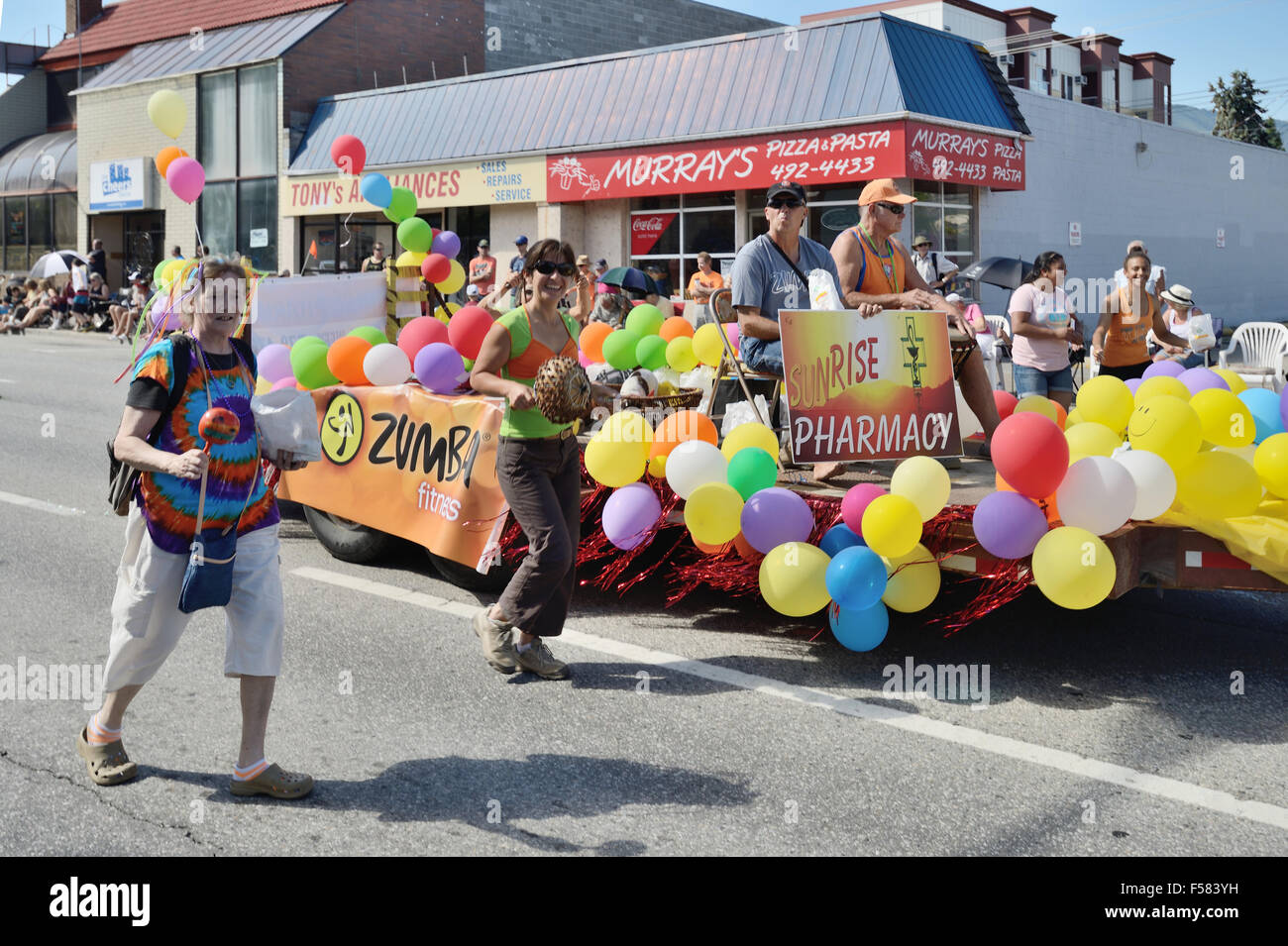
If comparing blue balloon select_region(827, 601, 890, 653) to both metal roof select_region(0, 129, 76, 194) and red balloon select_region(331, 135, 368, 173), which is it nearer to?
red balloon select_region(331, 135, 368, 173)

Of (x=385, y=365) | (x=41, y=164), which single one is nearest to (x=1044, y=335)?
(x=385, y=365)

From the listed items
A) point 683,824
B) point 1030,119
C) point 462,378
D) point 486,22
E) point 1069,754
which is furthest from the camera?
point 486,22

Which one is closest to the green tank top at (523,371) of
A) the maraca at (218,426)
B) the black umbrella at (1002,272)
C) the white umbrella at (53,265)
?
the maraca at (218,426)

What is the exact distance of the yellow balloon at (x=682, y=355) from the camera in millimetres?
7699

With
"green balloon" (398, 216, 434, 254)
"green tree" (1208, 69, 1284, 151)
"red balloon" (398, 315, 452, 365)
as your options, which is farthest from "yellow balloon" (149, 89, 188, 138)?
"green tree" (1208, 69, 1284, 151)

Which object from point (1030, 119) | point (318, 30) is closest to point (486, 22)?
point (318, 30)

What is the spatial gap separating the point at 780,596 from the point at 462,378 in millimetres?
2522

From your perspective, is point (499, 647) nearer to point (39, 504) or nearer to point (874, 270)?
point (874, 270)

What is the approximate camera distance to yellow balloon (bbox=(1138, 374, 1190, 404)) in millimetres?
6059

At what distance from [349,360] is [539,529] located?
2.55 m

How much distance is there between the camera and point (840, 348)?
20.0ft

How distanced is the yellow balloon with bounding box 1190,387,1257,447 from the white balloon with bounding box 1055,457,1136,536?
98cm

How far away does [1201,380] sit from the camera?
6559 millimetres
